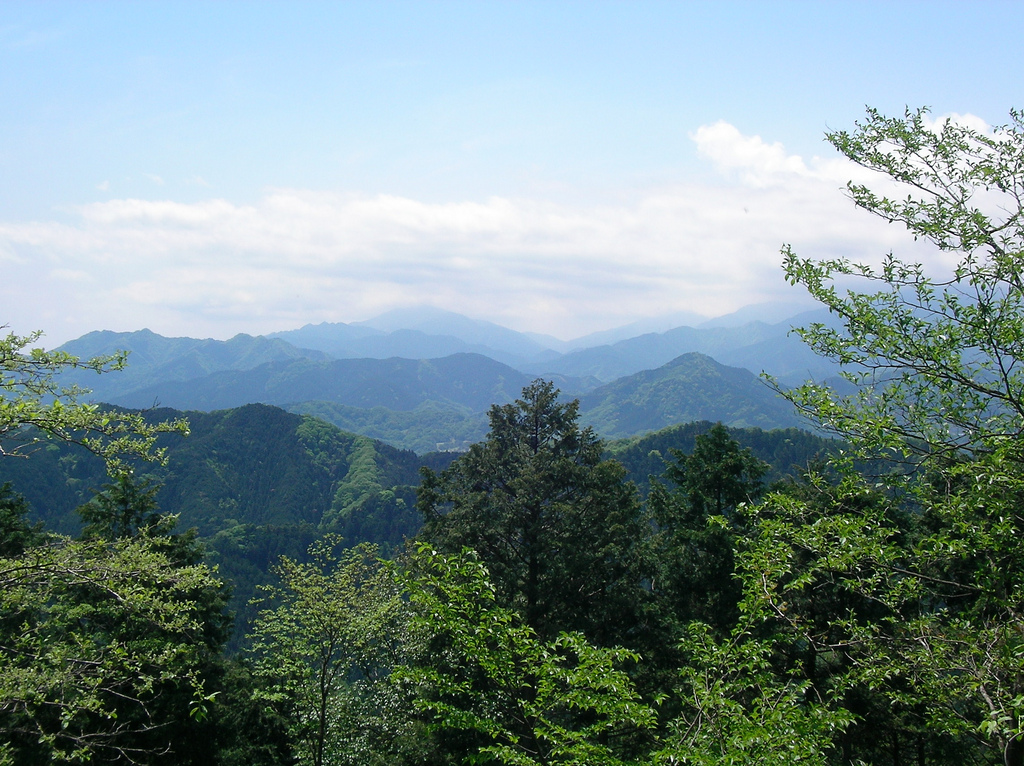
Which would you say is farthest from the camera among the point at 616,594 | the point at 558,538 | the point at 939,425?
the point at 558,538

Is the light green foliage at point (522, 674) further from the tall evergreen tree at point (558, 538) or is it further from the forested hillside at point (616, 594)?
the tall evergreen tree at point (558, 538)

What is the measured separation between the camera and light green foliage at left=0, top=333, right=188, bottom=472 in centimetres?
688

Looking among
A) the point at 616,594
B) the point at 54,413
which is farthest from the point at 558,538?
the point at 54,413

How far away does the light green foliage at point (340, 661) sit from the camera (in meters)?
15.6

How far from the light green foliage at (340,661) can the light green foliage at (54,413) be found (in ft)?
25.8

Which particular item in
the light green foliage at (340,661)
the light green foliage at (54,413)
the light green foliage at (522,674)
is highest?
the light green foliage at (54,413)

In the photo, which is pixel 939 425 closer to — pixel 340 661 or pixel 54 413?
pixel 54 413

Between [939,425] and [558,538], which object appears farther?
[558,538]

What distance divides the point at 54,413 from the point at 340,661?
12.0 meters

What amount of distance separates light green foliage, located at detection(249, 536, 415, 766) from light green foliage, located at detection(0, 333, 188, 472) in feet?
25.8

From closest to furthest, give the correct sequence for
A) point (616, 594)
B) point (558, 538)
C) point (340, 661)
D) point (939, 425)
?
point (939, 425) < point (340, 661) < point (616, 594) < point (558, 538)

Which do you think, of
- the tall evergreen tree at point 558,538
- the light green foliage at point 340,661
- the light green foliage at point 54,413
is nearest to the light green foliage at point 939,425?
the light green foliage at point 54,413

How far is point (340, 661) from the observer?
16188 mm

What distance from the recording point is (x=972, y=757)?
15.2 metres
